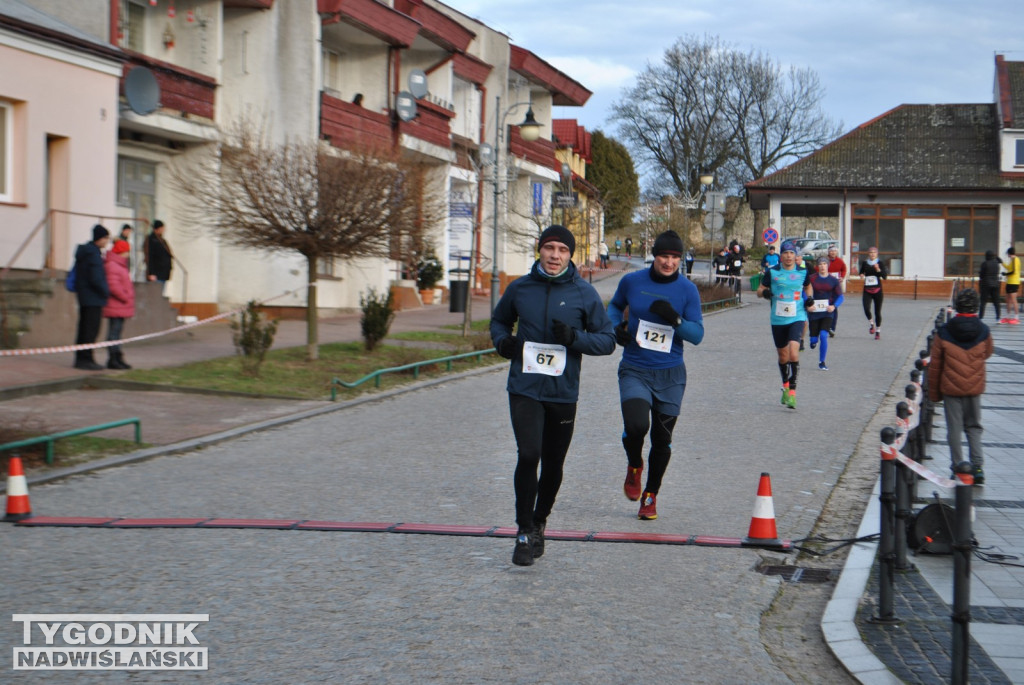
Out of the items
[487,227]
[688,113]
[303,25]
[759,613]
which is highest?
[688,113]

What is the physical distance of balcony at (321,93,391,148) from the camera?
91.7 feet

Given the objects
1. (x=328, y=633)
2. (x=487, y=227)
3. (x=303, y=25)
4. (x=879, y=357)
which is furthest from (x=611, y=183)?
(x=328, y=633)

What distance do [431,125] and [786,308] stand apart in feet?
68.2

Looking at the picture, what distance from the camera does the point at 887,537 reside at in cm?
604

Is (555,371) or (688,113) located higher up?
(688,113)

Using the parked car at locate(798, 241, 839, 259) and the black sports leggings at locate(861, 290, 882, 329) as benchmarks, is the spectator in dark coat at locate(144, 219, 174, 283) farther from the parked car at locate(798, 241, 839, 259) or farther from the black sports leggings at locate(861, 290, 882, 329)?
the parked car at locate(798, 241, 839, 259)

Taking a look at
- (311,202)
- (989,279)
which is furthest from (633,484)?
(989,279)

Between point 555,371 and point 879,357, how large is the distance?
1610 cm

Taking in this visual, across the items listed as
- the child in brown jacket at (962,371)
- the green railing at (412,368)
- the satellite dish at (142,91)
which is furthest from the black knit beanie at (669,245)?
the satellite dish at (142,91)

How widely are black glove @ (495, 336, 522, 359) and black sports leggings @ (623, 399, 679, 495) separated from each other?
1442 millimetres

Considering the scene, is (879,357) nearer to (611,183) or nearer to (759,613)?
(759,613)

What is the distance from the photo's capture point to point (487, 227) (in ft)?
142

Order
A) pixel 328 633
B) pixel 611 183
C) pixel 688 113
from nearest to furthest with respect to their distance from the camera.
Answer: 1. pixel 328 633
2. pixel 688 113
3. pixel 611 183

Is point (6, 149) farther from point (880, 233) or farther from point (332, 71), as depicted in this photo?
point (880, 233)
